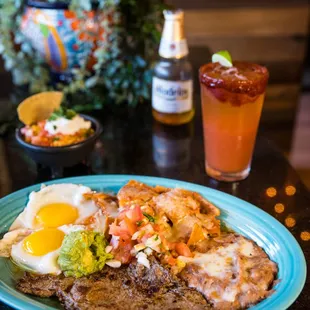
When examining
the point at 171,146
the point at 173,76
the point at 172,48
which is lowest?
the point at 171,146

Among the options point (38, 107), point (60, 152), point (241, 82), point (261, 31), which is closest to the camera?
point (241, 82)

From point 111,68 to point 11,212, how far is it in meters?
0.95

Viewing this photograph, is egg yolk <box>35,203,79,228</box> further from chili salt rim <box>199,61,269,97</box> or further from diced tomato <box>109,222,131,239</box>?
chili salt rim <box>199,61,269,97</box>

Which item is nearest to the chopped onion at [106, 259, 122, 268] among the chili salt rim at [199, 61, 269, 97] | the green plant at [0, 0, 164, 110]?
the chili salt rim at [199, 61, 269, 97]

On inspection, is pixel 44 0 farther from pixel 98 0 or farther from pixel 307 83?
pixel 307 83

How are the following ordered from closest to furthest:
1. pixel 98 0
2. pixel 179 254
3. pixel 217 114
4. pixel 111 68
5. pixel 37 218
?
pixel 179 254
pixel 37 218
pixel 217 114
pixel 98 0
pixel 111 68

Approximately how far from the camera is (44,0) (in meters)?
2.08

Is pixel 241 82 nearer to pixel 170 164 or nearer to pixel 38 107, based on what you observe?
pixel 170 164

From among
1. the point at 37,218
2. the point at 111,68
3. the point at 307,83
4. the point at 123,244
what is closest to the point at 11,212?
the point at 37,218

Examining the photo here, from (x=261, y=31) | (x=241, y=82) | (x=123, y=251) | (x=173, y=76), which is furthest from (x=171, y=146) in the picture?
(x=261, y=31)

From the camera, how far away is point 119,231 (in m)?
1.22

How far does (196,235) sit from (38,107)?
0.80 meters

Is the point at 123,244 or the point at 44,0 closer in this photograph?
the point at 123,244

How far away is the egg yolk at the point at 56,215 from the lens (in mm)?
1322
